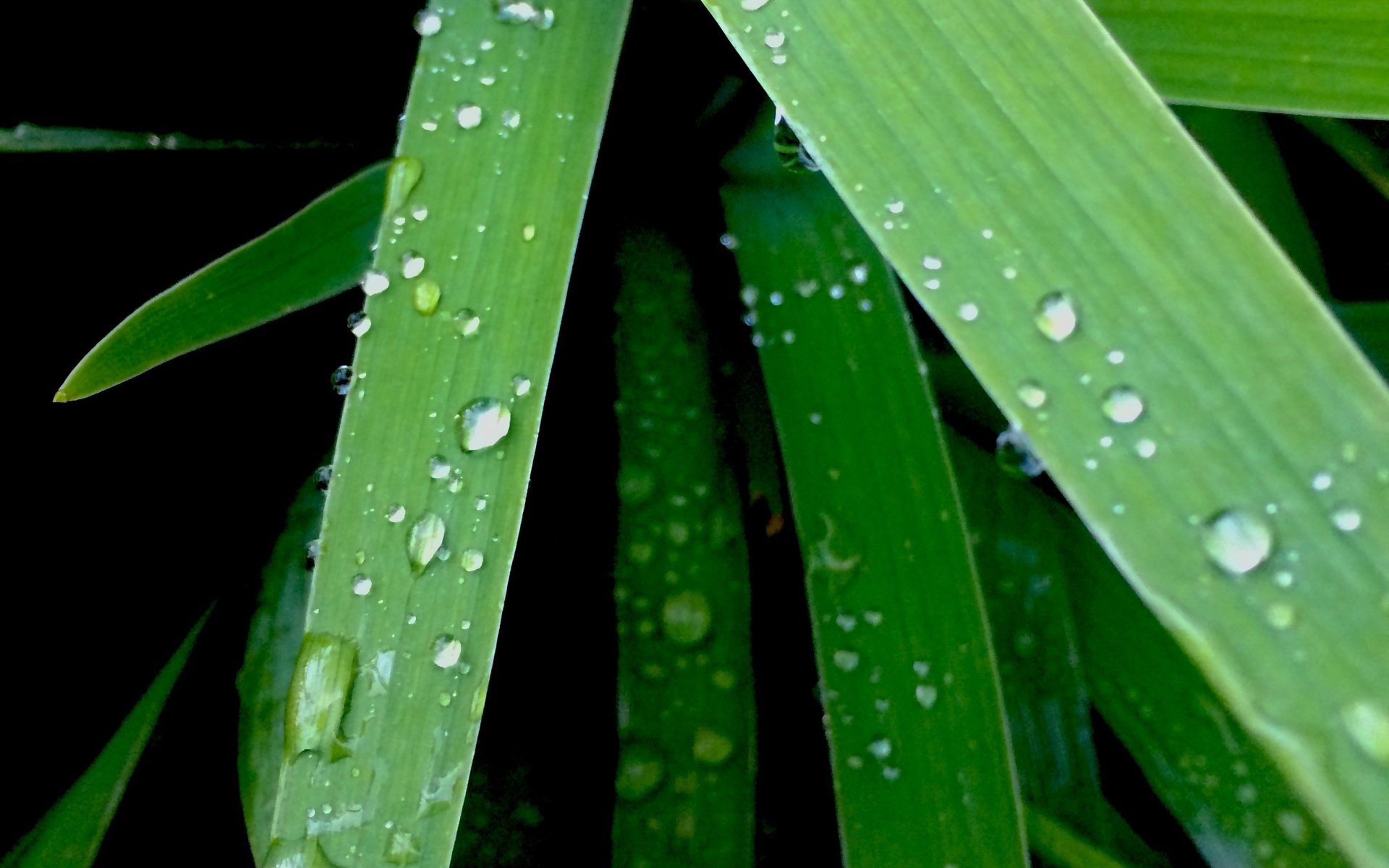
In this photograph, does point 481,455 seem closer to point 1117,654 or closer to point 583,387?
point 583,387

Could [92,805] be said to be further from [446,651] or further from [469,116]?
[469,116]

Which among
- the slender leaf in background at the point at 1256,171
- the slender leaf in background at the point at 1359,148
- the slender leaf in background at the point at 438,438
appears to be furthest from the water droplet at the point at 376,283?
the slender leaf in background at the point at 1359,148

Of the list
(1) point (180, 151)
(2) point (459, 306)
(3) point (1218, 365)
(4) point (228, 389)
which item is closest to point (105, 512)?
(4) point (228, 389)

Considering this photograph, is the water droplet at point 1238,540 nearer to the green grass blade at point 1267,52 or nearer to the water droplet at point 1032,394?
→ the water droplet at point 1032,394

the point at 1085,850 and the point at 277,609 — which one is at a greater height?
the point at 277,609

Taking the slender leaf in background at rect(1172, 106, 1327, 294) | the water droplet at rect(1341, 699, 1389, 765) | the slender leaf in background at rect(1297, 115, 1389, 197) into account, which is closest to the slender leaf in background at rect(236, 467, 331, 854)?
the water droplet at rect(1341, 699, 1389, 765)

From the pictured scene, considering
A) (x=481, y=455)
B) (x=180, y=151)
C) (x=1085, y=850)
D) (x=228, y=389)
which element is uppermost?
(x=180, y=151)
